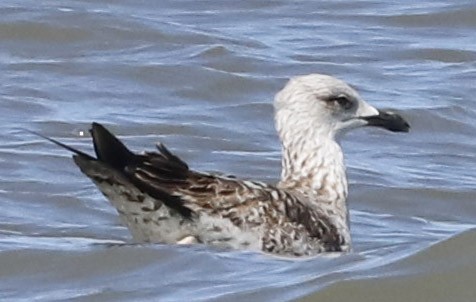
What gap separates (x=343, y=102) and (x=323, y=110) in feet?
0.38

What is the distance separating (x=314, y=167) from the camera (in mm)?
12219

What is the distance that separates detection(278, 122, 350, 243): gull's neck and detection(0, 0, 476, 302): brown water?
34 cm

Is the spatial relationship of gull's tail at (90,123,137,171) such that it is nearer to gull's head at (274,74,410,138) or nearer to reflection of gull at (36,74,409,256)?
reflection of gull at (36,74,409,256)

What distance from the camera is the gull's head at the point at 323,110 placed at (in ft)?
40.1

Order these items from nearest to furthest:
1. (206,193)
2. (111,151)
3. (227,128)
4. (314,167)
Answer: (111,151), (206,193), (314,167), (227,128)

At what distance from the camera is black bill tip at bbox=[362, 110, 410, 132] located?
12297 millimetres

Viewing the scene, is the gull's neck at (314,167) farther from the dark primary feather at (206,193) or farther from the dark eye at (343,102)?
the dark primary feather at (206,193)

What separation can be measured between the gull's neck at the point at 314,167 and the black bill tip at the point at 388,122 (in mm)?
235

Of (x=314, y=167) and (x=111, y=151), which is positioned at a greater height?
(x=111, y=151)

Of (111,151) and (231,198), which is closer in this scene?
(111,151)

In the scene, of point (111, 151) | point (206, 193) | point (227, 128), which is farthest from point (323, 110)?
point (227, 128)

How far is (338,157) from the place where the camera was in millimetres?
12336

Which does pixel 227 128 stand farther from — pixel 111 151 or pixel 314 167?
pixel 111 151

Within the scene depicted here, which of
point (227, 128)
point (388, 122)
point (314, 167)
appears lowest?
point (227, 128)
